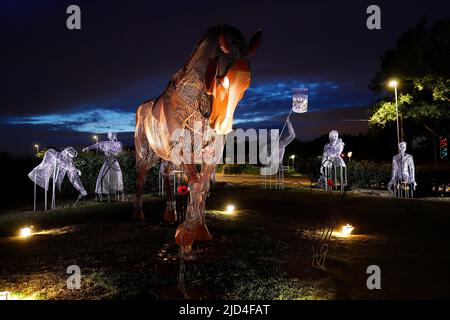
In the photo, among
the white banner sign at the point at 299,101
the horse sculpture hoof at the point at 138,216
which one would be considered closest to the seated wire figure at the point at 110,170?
the horse sculpture hoof at the point at 138,216

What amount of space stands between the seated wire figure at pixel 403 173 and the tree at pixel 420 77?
5511mm

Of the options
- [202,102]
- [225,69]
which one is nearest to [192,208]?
[202,102]

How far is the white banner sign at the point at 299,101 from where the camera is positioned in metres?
13.8

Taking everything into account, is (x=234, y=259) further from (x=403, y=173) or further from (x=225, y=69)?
(x=403, y=173)

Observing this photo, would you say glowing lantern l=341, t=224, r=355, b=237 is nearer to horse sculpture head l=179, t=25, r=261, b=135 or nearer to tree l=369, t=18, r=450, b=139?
horse sculpture head l=179, t=25, r=261, b=135

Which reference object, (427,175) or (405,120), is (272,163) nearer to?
(427,175)

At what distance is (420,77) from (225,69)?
1752 cm

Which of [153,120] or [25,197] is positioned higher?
[153,120]

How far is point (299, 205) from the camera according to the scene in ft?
35.7

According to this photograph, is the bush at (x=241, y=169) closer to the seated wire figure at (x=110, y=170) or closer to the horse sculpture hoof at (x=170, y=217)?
the seated wire figure at (x=110, y=170)
